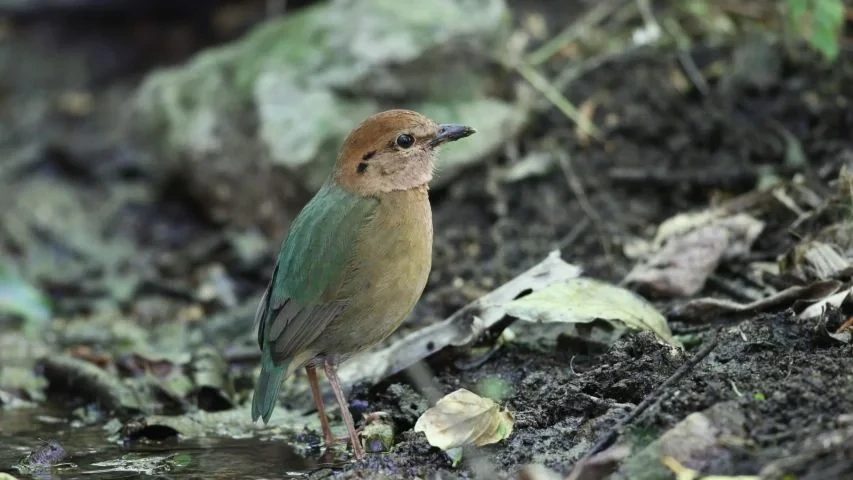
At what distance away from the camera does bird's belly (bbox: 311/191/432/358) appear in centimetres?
456

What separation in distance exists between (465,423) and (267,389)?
92 centimetres

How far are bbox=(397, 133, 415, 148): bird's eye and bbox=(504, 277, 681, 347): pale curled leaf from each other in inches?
31.9

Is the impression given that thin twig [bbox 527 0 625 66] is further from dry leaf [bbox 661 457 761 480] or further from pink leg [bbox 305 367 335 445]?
dry leaf [bbox 661 457 761 480]

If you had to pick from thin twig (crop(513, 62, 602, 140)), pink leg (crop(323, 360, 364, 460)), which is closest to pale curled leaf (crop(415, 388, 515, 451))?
pink leg (crop(323, 360, 364, 460))

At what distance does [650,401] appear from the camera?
12.1 feet

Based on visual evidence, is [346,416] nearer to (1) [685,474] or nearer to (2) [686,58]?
(1) [685,474]

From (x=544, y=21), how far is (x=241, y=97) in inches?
98.8

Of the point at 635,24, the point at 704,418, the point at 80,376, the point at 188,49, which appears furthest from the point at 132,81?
the point at 704,418

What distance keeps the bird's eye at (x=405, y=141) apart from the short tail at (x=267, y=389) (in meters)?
1.04

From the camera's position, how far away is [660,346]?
4.24 m

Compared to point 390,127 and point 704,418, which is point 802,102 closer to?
point 390,127

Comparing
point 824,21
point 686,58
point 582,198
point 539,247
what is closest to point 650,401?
point 539,247

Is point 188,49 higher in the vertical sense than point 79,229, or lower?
higher

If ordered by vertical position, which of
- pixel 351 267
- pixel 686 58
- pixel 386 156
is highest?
pixel 686 58
